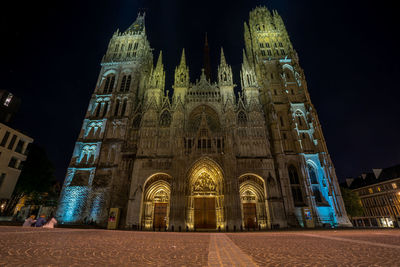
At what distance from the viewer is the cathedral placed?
70.6 ft

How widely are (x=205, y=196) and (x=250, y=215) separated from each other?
20.5ft

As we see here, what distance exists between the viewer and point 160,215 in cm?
2294

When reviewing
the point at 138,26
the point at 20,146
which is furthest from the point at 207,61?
the point at 20,146

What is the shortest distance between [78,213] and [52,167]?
1046 centimetres

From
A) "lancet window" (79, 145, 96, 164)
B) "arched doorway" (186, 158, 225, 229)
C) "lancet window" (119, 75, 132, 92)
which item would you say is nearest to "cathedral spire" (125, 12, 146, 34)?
"lancet window" (119, 75, 132, 92)

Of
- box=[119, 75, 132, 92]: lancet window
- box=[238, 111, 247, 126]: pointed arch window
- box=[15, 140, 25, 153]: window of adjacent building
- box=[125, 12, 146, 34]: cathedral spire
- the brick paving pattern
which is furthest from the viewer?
box=[125, 12, 146, 34]: cathedral spire

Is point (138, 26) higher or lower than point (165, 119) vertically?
higher

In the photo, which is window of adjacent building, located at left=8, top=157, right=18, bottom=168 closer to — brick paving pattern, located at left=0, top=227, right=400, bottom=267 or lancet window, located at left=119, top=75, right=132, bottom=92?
lancet window, located at left=119, top=75, right=132, bottom=92

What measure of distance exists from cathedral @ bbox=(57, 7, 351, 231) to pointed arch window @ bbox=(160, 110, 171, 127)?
16 centimetres

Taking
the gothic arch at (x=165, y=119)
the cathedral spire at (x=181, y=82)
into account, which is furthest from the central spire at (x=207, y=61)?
the gothic arch at (x=165, y=119)

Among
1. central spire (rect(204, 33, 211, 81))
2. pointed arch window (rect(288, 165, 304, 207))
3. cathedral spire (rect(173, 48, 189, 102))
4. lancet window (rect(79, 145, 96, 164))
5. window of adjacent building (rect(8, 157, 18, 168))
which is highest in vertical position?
central spire (rect(204, 33, 211, 81))

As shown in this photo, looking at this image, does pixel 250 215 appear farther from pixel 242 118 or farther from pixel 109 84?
pixel 109 84

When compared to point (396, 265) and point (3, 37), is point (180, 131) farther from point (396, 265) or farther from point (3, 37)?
point (396, 265)

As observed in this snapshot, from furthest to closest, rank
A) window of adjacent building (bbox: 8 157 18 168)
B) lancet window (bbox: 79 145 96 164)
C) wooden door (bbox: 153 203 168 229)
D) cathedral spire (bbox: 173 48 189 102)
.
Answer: cathedral spire (bbox: 173 48 189 102) < lancet window (bbox: 79 145 96 164) < window of adjacent building (bbox: 8 157 18 168) < wooden door (bbox: 153 203 168 229)
